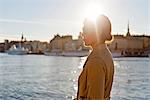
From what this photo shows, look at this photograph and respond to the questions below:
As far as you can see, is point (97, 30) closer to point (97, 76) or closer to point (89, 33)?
point (89, 33)

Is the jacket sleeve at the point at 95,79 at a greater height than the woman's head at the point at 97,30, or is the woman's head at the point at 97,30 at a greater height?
the woman's head at the point at 97,30

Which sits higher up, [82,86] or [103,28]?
[103,28]

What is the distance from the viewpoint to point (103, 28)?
1875mm

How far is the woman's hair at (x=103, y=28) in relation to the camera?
6.09 feet

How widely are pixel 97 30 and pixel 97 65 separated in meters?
0.20

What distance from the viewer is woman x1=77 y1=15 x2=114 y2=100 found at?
5.75ft

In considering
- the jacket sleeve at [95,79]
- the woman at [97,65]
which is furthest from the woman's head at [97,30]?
the jacket sleeve at [95,79]

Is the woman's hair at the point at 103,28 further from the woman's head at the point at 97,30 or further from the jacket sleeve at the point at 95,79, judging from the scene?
the jacket sleeve at the point at 95,79

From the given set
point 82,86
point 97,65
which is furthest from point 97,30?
point 82,86

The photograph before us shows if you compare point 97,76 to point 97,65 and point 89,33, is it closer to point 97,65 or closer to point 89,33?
point 97,65

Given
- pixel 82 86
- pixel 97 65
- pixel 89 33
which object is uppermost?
pixel 89 33

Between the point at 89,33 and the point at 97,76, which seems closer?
the point at 97,76

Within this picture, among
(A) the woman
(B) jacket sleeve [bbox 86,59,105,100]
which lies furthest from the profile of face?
(B) jacket sleeve [bbox 86,59,105,100]

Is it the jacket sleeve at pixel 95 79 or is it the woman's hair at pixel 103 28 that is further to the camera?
the woman's hair at pixel 103 28
